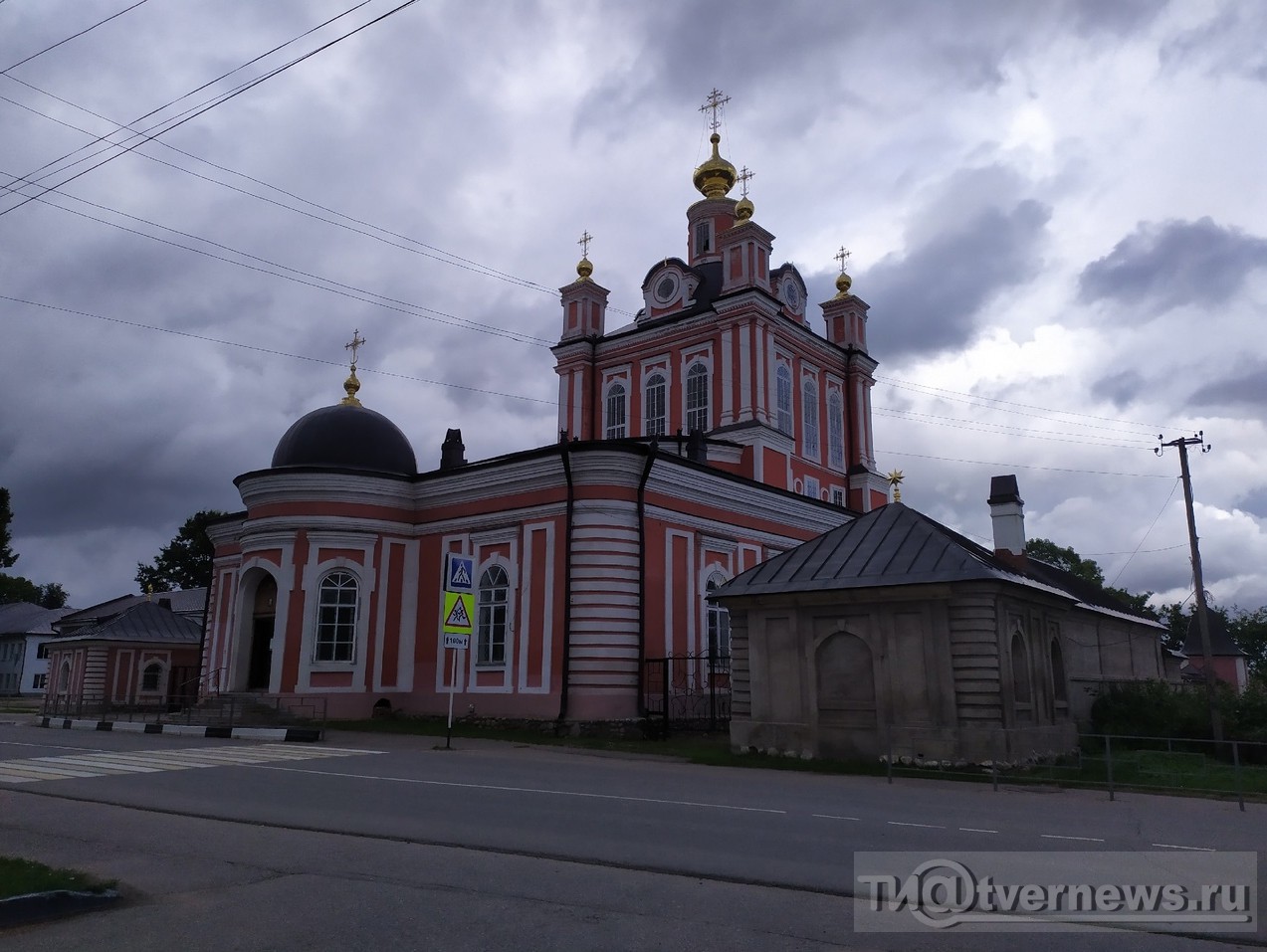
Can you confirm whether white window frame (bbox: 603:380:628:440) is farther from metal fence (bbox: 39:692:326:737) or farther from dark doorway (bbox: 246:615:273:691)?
metal fence (bbox: 39:692:326:737)

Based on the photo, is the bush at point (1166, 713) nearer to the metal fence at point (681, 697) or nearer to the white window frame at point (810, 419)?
the metal fence at point (681, 697)

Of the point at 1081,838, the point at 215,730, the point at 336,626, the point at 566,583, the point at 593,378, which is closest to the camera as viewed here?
the point at 1081,838

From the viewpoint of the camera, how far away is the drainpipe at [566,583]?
22.5 metres

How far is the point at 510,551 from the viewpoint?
24.7 m

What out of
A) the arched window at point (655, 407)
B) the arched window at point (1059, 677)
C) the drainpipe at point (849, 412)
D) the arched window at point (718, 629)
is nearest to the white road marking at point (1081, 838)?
the arched window at point (1059, 677)

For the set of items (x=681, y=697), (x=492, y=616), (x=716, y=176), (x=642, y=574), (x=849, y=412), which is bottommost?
(x=681, y=697)

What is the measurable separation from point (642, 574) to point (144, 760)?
37.9 ft

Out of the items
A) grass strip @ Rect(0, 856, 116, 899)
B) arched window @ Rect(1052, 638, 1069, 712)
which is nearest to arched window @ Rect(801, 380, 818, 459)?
arched window @ Rect(1052, 638, 1069, 712)

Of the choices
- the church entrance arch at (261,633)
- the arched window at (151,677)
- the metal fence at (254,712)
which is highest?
the church entrance arch at (261,633)

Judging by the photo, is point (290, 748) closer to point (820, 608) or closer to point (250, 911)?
point (820, 608)

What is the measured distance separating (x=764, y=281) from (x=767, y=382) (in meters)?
3.80

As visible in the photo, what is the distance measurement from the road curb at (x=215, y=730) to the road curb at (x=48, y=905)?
46.6 feet

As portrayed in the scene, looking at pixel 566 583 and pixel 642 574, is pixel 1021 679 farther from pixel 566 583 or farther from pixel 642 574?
pixel 566 583

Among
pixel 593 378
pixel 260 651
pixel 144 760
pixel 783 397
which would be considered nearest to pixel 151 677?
pixel 260 651
